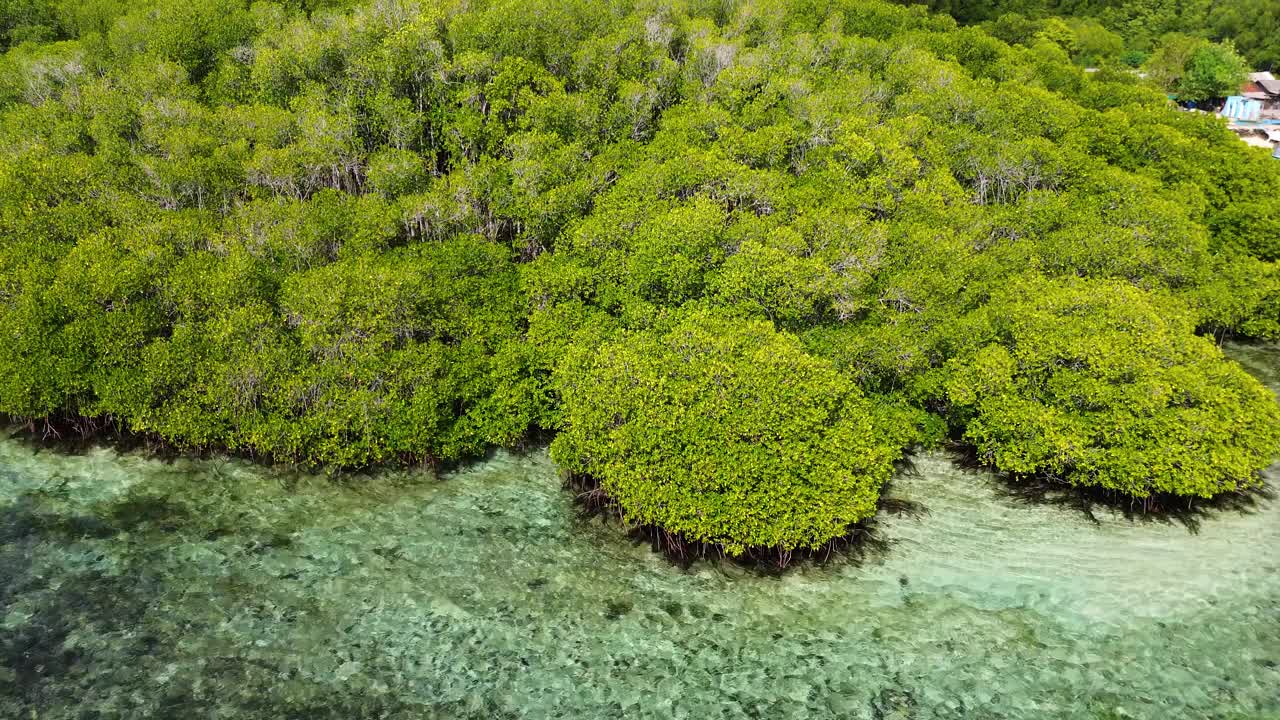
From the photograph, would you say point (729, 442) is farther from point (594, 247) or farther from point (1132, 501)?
point (1132, 501)

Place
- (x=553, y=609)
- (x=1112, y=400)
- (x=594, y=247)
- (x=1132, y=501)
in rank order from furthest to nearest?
(x=594, y=247) < (x=1132, y=501) < (x=1112, y=400) < (x=553, y=609)

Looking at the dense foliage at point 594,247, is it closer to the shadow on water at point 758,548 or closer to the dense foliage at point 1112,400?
the dense foliage at point 1112,400

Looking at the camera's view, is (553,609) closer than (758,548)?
Yes

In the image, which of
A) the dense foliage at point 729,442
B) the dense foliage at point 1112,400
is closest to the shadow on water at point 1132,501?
the dense foliage at point 1112,400

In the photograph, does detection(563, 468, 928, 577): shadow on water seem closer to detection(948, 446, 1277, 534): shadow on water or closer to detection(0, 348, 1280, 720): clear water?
detection(0, 348, 1280, 720): clear water

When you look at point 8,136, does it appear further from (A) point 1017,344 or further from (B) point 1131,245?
(B) point 1131,245

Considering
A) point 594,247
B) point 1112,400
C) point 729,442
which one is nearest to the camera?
point 729,442

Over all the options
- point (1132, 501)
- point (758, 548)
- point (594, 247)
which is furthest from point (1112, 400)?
point (594, 247)
